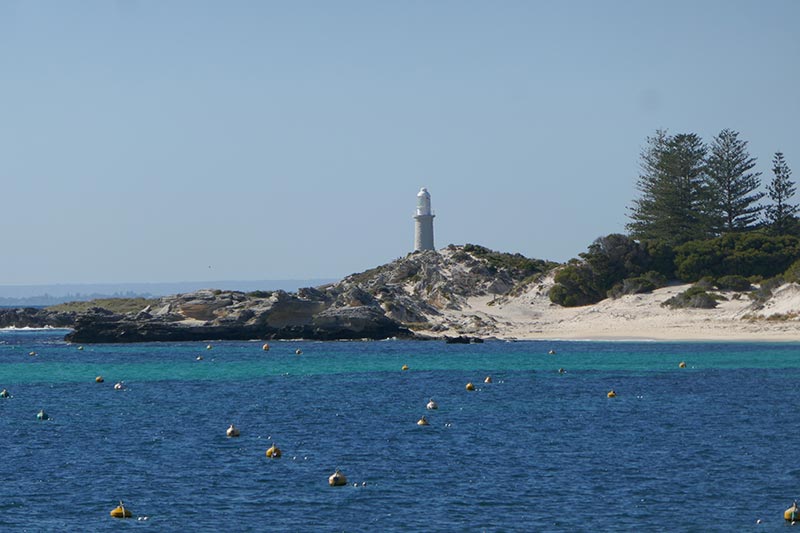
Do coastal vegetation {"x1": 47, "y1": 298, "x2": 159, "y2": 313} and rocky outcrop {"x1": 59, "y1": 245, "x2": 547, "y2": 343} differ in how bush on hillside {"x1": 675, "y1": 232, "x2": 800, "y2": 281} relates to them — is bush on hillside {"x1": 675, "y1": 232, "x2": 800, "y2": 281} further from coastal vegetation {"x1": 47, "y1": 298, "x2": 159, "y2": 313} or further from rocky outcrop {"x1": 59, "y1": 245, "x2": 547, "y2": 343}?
coastal vegetation {"x1": 47, "y1": 298, "x2": 159, "y2": 313}

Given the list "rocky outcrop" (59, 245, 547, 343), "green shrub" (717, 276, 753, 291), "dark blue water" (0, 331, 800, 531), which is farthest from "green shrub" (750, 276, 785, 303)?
"rocky outcrop" (59, 245, 547, 343)

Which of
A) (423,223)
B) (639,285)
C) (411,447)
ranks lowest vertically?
(411,447)

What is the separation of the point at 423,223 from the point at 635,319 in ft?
145

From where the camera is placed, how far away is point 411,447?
35.3m

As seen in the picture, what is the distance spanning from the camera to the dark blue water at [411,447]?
25844 mm

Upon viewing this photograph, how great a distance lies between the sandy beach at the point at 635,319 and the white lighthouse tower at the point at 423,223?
984 inches

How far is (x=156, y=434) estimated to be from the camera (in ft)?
126

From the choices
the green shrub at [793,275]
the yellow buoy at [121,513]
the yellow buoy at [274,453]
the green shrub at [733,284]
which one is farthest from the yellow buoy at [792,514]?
the green shrub at [733,284]

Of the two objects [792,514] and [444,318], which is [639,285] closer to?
[444,318]

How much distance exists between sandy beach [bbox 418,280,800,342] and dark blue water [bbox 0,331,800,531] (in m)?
14.9

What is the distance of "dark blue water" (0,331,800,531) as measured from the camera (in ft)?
84.8

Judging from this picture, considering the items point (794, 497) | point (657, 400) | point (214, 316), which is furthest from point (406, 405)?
point (214, 316)

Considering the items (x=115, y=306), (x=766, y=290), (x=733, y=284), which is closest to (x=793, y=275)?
(x=766, y=290)

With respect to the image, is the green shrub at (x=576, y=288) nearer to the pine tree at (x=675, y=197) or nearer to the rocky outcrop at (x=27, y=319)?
the pine tree at (x=675, y=197)
